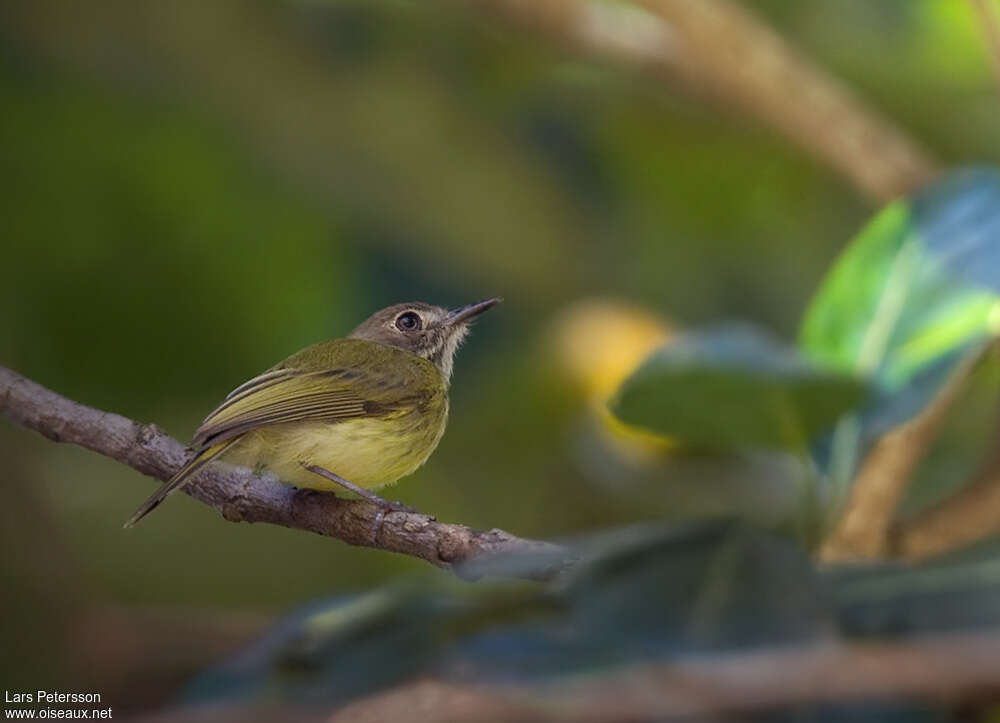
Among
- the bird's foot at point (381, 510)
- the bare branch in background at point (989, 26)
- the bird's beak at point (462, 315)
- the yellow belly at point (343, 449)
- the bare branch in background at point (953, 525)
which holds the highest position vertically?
the bare branch in background at point (989, 26)

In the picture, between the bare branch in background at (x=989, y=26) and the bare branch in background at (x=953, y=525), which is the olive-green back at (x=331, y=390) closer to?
the bare branch in background at (x=953, y=525)

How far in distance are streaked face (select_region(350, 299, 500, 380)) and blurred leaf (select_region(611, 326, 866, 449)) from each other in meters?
0.57

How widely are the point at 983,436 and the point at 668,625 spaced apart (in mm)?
2705

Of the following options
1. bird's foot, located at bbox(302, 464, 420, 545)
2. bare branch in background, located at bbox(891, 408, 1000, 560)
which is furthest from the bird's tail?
bare branch in background, located at bbox(891, 408, 1000, 560)

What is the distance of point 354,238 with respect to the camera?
3309 mm

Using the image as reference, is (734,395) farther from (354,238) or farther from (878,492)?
(354,238)

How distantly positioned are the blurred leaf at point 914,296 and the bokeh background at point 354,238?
66cm

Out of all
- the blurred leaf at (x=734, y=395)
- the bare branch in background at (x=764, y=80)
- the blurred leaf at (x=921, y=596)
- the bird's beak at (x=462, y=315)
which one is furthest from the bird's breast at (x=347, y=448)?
the bare branch in background at (x=764, y=80)

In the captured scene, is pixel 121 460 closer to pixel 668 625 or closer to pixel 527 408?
pixel 668 625

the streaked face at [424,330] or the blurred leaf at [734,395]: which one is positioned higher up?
the streaked face at [424,330]

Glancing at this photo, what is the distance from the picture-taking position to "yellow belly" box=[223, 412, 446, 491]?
1.45 metres

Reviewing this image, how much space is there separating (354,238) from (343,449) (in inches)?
72.1

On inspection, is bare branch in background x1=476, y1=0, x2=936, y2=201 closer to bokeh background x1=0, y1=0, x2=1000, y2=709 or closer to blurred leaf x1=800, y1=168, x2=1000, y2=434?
bokeh background x1=0, y1=0, x2=1000, y2=709

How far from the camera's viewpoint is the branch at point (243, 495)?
1.03 m
